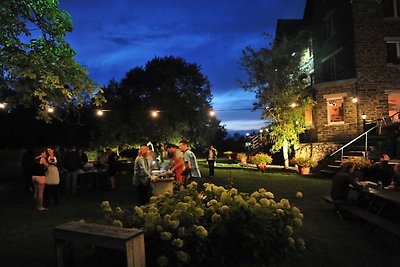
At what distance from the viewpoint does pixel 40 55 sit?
8.30 m

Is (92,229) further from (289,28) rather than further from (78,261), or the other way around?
(289,28)

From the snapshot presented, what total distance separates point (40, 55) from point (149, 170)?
3937 mm

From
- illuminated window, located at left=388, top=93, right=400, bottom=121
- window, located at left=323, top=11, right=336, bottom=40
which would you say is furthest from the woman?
window, located at left=323, top=11, right=336, bottom=40

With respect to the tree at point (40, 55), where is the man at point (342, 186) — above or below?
below

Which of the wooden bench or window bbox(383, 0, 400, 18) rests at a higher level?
window bbox(383, 0, 400, 18)

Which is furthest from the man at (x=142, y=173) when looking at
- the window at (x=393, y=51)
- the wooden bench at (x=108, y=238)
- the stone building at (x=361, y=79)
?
the window at (x=393, y=51)

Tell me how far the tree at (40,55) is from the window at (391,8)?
2021 centimetres

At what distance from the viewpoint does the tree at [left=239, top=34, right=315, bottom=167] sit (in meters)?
21.4

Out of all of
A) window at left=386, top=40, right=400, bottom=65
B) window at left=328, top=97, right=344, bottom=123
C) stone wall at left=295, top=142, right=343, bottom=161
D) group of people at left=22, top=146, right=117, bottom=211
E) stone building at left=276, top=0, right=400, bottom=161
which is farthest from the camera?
window at left=328, top=97, right=344, bottom=123

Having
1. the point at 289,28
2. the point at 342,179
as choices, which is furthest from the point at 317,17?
the point at 342,179

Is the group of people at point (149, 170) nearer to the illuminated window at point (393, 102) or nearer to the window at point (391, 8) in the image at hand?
the illuminated window at point (393, 102)

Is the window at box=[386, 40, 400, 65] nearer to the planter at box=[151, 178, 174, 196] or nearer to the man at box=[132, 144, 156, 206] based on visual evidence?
the planter at box=[151, 178, 174, 196]

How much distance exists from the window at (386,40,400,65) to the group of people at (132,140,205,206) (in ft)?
57.7

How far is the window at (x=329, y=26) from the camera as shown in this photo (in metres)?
24.5
